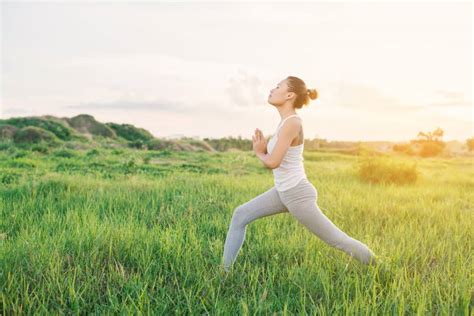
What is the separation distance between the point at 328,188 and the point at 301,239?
4.86m

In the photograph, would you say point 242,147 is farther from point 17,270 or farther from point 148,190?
point 17,270

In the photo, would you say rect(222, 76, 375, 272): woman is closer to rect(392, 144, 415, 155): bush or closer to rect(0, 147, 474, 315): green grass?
rect(0, 147, 474, 315): green grass

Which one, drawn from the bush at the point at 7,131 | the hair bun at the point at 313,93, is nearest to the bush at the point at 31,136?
the bush at the point at 7,131

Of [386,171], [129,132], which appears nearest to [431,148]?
[386,171]

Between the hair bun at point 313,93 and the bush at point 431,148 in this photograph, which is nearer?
the hair bun at point 313,93

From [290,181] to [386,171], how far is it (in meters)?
8.52

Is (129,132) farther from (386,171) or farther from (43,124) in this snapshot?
(386,171)

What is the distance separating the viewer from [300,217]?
390 centimetres

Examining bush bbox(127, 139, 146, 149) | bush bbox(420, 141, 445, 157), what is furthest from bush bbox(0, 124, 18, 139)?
bush bbox(420, 141, 445, 157)

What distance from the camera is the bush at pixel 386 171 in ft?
38.2

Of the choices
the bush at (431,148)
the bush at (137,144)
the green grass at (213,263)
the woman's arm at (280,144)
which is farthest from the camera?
the bush at (431,148)

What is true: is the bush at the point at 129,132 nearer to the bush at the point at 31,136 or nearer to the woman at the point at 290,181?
the bush at the point at 31,136

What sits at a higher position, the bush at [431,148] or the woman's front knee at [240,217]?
the bush at [431,148]

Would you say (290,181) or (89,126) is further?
(89,126)
